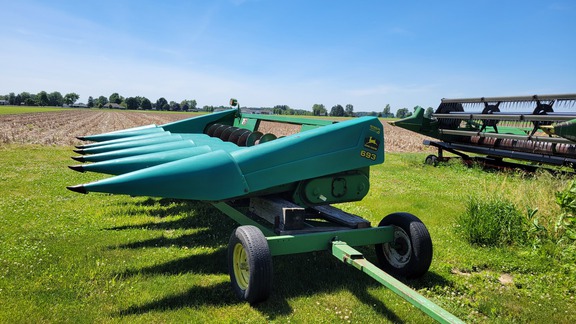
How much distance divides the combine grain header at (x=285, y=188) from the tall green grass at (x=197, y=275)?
1.26 feet

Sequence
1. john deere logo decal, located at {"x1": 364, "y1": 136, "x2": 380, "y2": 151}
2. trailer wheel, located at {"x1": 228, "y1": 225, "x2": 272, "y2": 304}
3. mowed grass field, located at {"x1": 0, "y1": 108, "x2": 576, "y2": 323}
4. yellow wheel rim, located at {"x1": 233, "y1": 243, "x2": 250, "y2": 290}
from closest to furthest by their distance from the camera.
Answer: trailer wheel, located at {"x1": 228, "y1": 225, "x2": 272, "y2": 304}, mowed grass field, located at {"x1": 0, "y1": 108, "x2": 576, "y2": 323}, yellow wheel rim, located at {"x1": 233, "y1": 243, "x2": 250, "y2": 290}, john deere logo decal, located at {"x1": 364, "y1": 136, "x2": 380, "y2": 151}

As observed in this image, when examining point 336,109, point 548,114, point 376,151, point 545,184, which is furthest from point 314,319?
point 336,109

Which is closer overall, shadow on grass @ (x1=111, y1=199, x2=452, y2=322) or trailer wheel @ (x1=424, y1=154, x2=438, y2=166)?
shadow on grass @ (x1=111, y1=199, x2=452, y2=322)

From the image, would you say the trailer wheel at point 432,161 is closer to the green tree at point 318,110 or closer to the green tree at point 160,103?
the green tree at point 318,110

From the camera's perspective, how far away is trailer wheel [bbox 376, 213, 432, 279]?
371cm

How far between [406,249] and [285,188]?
4.95 ft

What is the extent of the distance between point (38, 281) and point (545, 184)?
7.51 meters

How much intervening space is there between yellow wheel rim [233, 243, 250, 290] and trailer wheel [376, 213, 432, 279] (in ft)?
5.40

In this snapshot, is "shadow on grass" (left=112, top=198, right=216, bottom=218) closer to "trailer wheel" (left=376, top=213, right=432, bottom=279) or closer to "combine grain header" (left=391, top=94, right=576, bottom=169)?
"trailer wheel" (left=376, top=213, right=432, bottom=279)

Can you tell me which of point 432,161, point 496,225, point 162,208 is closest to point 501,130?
point 432,161

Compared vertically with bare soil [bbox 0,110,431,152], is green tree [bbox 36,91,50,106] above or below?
above

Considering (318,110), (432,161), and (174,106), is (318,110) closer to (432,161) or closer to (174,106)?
(174,106)

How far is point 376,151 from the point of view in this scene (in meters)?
4.29

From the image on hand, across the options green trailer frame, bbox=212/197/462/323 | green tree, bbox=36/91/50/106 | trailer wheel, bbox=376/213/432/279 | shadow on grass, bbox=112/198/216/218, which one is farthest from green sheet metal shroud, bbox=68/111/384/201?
green tree, bbox=36/91/50/106
